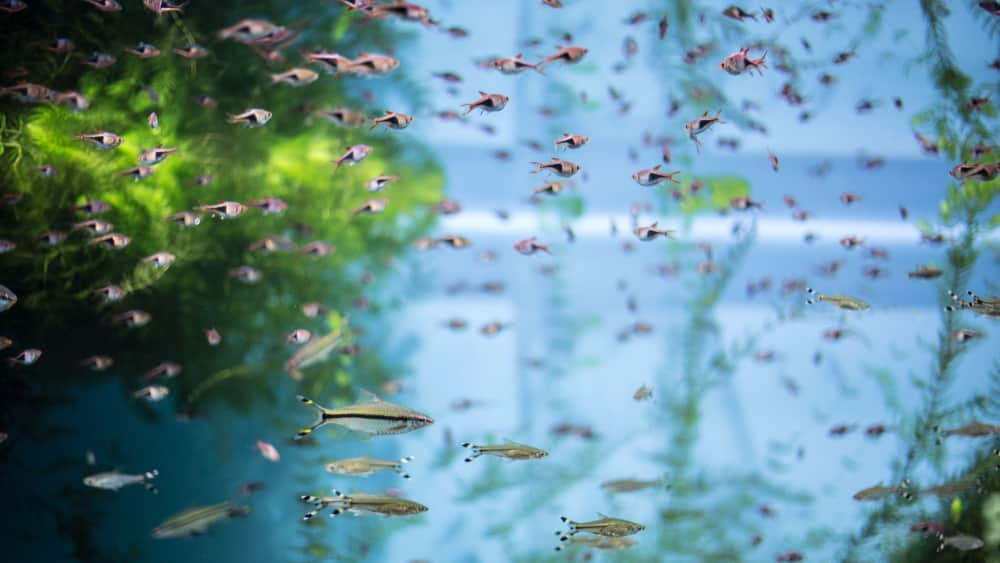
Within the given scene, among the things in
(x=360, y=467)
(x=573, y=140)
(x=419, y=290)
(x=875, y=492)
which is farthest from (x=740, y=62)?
(x=419, y=290)

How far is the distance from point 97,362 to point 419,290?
3.85m

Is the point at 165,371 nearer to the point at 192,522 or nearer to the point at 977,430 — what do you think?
the point at 192,522

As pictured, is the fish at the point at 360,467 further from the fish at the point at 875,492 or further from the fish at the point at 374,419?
the fish at the point at 875,492

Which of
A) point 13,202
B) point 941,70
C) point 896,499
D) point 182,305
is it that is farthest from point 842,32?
point 13,202

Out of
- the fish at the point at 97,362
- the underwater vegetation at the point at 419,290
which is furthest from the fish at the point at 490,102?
the fish at the point at 97,362

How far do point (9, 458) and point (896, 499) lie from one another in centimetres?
876

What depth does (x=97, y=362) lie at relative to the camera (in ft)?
17.6

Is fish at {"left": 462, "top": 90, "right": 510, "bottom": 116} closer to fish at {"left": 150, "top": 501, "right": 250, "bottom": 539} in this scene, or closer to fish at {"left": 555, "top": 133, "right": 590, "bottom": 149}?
fish at {"left": 555, "top": 133, "right": 590, "bottom": 149}

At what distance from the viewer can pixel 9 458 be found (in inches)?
232

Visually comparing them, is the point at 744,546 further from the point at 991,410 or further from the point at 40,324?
the point at 40,324

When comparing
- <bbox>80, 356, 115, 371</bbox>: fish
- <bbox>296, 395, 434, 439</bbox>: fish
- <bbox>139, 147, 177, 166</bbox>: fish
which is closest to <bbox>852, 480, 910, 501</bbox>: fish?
<bbox>296, 395, 434, 439</bbox>: fish

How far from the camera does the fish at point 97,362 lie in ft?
17.5

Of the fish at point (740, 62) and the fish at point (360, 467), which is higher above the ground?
the fish at point (740, 62)

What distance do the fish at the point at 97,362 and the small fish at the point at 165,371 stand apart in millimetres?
371
